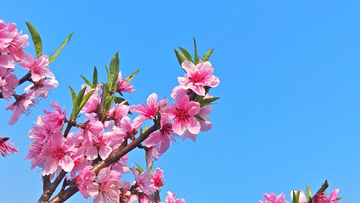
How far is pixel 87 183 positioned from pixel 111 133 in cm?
52

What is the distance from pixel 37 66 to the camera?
3.45m

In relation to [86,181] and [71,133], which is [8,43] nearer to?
[71,133]

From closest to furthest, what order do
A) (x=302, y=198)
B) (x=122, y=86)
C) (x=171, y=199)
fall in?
(x=302, y=198), (x=122, y=86), (x=171, y=199)

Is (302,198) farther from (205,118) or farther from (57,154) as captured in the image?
(57,154)

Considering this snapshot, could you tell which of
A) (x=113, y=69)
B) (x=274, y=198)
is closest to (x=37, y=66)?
(x=113, y=69)

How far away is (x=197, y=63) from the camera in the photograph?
9.30 feet

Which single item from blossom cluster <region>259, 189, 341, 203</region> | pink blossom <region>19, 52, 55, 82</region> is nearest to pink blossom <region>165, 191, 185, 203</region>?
blossom cluster <region>259, 189, 341, 203</region>

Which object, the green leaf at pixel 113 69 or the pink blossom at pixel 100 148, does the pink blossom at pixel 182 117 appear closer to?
the pink blossom at pixel 100 148

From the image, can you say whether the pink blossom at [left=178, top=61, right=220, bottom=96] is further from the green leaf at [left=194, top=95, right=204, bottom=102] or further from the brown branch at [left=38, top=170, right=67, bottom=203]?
the brown branch at [left=38, top=170, right=67, bottom=203]

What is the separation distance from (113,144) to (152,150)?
0.42 metres

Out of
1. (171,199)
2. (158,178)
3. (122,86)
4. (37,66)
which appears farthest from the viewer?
(171,199)

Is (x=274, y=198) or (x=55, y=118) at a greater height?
(x=55, y=118)

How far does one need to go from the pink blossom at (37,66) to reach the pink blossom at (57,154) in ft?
3.42

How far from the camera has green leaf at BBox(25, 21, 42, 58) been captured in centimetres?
344
